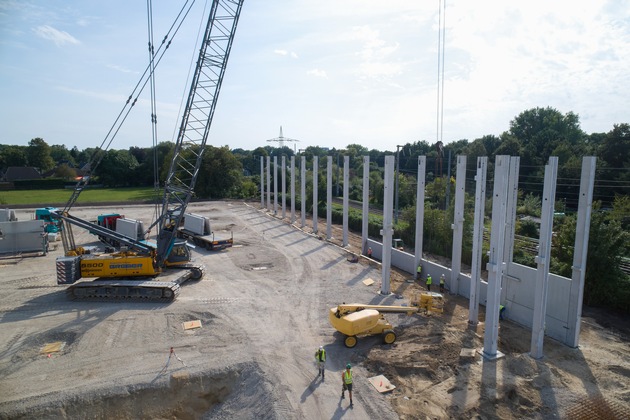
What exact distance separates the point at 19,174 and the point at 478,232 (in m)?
106

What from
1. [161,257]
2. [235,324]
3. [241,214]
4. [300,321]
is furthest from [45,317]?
[241,214]

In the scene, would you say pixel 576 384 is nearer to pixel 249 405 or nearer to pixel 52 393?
pixel 249 405

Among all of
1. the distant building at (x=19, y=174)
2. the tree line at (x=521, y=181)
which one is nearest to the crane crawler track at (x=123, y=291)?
the tree line at (x=521, y=181)

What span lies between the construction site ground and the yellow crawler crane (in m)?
0.38

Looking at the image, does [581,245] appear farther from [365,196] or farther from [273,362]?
[365,196]

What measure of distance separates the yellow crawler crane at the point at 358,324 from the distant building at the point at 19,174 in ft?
331

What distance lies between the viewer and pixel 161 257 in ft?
Answer: 66.3

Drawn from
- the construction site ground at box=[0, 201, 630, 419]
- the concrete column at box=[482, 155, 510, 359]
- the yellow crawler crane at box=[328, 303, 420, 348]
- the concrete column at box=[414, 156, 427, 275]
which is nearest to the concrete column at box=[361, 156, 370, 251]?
the concrete column at box=[414, 156, 427, 275]

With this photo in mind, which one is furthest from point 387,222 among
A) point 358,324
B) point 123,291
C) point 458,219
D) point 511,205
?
point 123,291

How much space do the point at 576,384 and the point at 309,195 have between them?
36150 millimetres

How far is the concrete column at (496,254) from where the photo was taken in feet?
40.8

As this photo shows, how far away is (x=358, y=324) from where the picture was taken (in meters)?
13.5

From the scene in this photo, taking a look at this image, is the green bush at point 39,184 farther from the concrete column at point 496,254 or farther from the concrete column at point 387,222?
the concrete column at point 496,254

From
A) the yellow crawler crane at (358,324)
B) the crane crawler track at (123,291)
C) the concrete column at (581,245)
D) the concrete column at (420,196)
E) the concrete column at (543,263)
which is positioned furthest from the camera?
the concrete column at (420,196)
